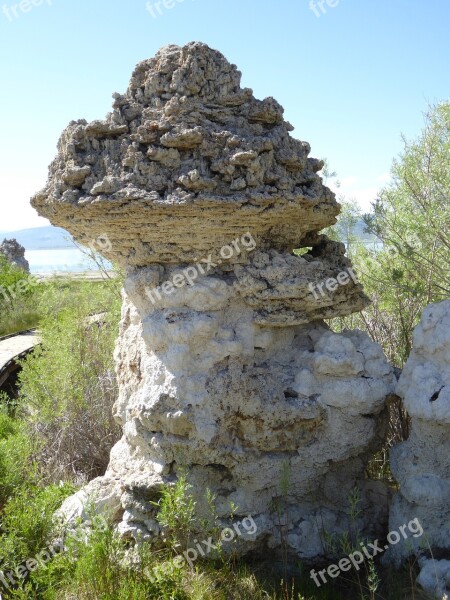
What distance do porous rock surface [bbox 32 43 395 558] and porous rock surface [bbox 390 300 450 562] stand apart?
276mm

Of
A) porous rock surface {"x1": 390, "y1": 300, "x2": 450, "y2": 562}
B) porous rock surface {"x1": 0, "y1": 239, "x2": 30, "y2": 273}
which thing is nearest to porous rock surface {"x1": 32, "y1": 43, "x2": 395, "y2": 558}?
porous rock surface {"x1": 390, "y1": 300, "x2": 450, "y2": 562}

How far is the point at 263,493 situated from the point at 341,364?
3.10 feet

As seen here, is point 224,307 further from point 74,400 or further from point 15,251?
point 15,251

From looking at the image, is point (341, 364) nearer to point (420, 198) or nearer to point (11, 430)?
point (420, 198)

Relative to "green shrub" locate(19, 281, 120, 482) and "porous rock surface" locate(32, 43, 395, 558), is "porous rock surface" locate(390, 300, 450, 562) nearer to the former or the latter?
"porous rock surface" locate(32, 43, 395, 558)

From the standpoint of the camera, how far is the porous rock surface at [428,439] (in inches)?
131

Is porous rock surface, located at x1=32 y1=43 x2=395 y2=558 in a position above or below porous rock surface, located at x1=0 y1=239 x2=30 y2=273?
below

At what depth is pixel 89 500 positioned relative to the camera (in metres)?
3.61

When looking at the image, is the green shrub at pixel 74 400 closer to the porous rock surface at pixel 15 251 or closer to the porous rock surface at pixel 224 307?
the porous rock surface at pixel 224 307

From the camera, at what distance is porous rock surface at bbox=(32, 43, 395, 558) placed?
3.45m

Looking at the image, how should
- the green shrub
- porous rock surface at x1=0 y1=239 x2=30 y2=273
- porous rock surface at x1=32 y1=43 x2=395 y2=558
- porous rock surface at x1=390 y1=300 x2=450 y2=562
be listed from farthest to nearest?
porous rock surface at x1=0 y1=239 x2=30 y2=273 → the green shrub → porous rock surface at x1=32 y1=43 x2=395 y2=558 → porous rock surface at x1=390 y1=300 x2=450 y2=562

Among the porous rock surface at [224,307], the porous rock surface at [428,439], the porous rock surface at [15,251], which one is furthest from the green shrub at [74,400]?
the porous rock surface at [15,251]

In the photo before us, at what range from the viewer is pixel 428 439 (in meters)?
3.42

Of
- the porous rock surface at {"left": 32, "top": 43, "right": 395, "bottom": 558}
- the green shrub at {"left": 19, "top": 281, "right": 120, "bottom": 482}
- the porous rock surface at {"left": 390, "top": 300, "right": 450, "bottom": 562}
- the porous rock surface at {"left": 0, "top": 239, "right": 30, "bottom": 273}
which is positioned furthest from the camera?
the porous rock surface at {"left": 0, "top": 239, "right": 30, "bottom": 273}
